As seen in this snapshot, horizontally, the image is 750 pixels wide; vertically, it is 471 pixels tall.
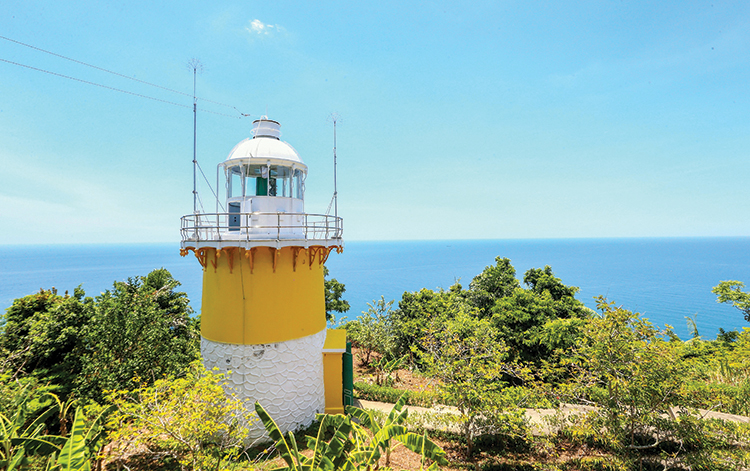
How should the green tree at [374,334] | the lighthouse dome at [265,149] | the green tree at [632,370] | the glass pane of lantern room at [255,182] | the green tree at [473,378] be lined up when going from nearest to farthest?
the green tree at [632,370] < the green tree at [473,378] < the lighthouse dome at [265,149] < the glass pane of lantern room at [255,182] < the green tree at [374,334]

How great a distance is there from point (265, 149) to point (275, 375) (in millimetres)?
9252

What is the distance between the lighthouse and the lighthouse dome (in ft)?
0.14

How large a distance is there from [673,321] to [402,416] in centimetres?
8699

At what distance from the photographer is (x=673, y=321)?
68188mm

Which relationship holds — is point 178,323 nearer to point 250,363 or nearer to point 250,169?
point 250,363

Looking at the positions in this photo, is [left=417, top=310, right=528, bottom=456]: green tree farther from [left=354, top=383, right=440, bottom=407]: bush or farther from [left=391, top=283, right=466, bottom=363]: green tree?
[left=391, top=283, right=466, bottom=363]: green tree

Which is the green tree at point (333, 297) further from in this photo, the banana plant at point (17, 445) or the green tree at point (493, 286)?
the banana plant at point (17, 445)

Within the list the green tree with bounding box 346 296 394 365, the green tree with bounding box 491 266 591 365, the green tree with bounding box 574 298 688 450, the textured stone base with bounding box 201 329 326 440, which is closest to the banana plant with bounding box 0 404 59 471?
the textured stone base with bounding box 201 329 326 440

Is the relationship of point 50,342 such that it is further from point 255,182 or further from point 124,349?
point 255,182

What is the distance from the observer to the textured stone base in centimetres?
1220

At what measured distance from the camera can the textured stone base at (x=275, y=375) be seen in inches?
480

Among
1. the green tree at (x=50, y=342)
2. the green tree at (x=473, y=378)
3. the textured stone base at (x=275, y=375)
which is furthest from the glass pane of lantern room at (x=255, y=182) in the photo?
the green tree at (x=50, y=342)

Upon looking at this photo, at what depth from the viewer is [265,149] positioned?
13.2m

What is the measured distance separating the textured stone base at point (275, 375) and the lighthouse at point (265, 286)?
4 cm
